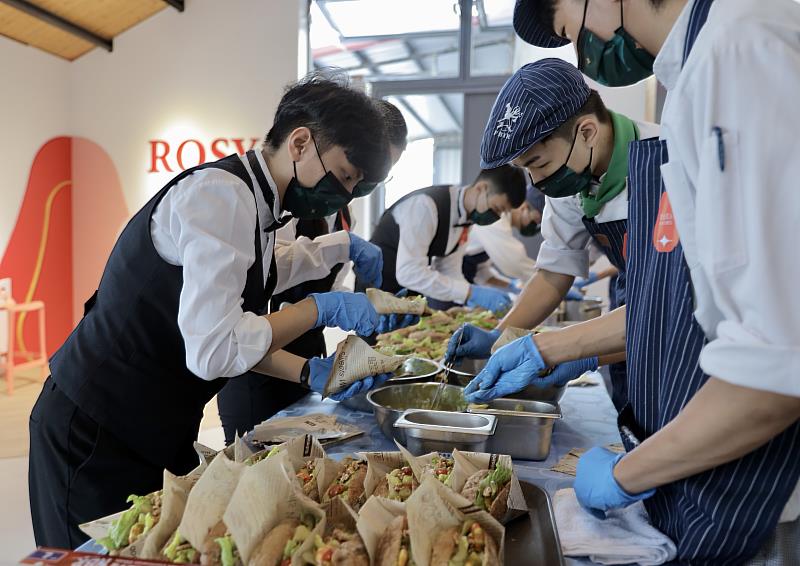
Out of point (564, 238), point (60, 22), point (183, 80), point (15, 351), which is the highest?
point (60, 22)

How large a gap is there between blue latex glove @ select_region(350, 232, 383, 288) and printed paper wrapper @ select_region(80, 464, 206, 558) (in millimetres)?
1689

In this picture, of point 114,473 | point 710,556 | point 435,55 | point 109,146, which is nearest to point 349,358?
point 114,473

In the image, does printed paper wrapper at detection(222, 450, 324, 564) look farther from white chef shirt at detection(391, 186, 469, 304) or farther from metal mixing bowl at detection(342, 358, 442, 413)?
white chef shirt at detection(391, 186, 469, 304)

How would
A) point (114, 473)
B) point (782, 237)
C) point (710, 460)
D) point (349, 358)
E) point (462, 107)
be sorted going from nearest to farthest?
point (782, 237), point (710, 460), point (114, 473), point (349, 358), point (462, 107)

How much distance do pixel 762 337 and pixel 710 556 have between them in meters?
0.40

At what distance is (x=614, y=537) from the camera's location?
1.04 meters

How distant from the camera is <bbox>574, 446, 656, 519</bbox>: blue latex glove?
98cm

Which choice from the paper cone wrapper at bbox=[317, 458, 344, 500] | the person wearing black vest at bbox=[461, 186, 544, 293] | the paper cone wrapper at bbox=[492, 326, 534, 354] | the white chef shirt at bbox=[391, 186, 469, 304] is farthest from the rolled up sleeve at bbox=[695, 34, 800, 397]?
the person wearing black vest at bbox=[461, 186, 544, 293]

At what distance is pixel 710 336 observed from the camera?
0.86m

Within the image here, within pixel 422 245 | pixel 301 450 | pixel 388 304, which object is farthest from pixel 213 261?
pixel 422 245

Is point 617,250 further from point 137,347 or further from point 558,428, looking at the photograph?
point 137,347

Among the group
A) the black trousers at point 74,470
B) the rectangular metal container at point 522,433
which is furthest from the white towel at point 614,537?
the black trousers at point 74,470

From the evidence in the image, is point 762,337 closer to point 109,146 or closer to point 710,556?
point 710,556

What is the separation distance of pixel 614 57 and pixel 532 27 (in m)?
0.31
